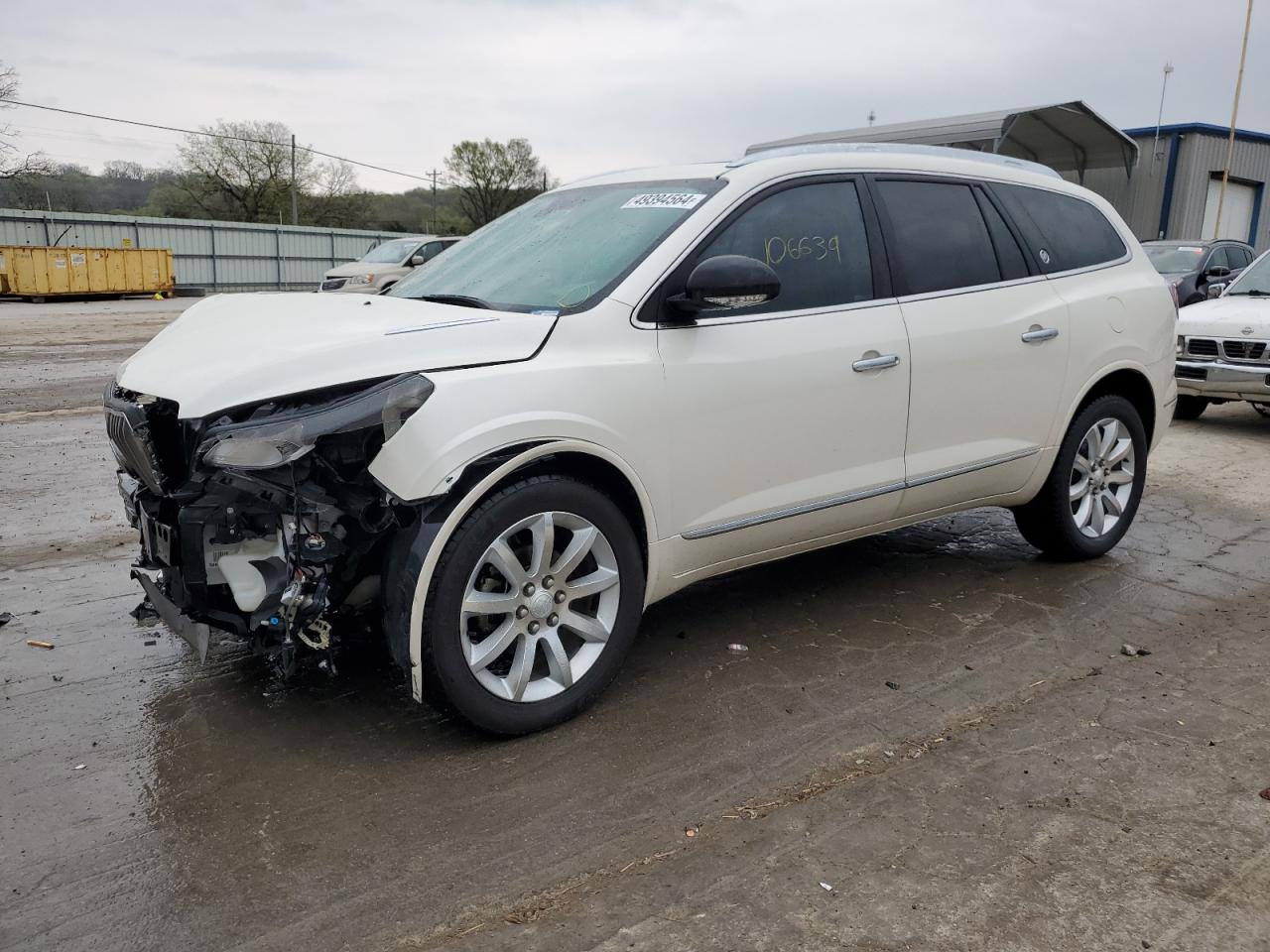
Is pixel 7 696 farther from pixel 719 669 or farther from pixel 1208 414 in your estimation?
pixel 1208 414

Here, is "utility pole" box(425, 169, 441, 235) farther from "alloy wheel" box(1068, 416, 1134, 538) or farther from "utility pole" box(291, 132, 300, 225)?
"alloy wheel" box(1068, 416, 1134, 538)

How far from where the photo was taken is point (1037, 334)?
4.71 meters

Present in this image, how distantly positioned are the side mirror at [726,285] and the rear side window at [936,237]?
98 centimetres

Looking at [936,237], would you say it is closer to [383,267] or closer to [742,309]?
[742,309]

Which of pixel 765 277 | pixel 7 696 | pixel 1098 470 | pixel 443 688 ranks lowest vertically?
pixel 7 696

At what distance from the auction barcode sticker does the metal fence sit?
36.1 m

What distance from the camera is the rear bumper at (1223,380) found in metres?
9.07

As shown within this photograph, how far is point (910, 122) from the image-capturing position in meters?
18.9

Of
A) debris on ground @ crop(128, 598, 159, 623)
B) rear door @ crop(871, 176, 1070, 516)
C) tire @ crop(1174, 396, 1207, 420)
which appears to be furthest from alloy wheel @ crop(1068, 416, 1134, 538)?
tire @ crop(1174, 396, 1207, 420)

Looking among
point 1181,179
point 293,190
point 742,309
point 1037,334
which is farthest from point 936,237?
point 293,190

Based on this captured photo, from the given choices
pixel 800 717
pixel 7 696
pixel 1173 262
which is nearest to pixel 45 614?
pixel 7 696

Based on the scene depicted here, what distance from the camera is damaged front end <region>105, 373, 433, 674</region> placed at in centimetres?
301

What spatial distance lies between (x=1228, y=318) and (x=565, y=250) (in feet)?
25.6

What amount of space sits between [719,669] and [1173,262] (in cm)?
1285
